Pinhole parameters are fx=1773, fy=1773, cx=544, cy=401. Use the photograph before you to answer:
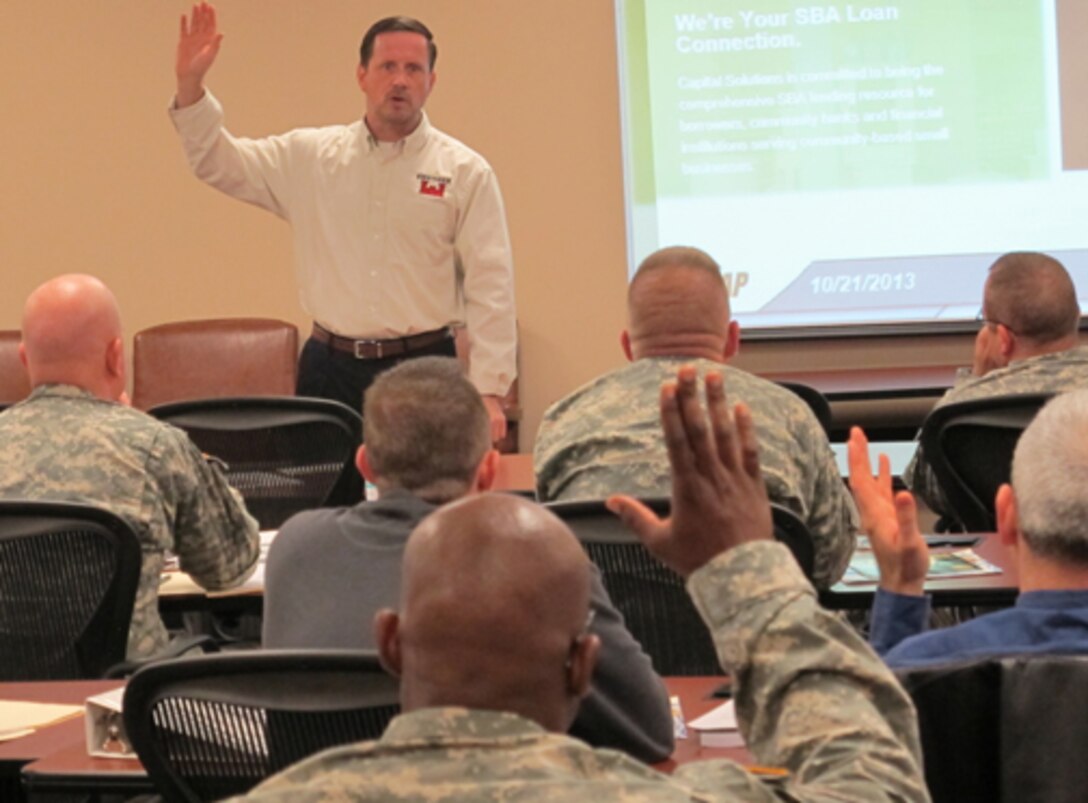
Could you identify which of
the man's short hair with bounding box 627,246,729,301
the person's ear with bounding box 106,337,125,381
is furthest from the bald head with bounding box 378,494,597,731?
the person's ear with bounding box 106,337,125,381

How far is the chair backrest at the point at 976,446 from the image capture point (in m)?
4.05

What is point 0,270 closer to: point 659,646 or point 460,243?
point 460,243

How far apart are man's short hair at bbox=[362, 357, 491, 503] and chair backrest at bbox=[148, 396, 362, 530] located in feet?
5.83

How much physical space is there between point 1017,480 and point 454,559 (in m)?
0.91

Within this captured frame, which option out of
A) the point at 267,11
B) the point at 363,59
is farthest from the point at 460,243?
the point at 267,11

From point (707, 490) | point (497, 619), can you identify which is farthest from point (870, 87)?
point (497, 619)

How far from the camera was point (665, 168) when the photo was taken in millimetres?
7363

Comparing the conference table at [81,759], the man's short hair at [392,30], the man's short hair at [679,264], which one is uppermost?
the man's short hair at [392,30]

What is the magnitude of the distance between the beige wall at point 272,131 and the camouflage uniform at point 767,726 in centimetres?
609

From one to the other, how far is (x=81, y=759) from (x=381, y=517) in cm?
50

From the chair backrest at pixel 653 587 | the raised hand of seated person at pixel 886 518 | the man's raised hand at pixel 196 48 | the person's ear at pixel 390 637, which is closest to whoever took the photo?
the person's ear at pixel 390 637

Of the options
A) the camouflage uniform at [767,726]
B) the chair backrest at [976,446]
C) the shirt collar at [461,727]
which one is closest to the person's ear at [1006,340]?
the chair backrest at [976,446]

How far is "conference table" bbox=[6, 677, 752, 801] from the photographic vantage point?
2197 mm

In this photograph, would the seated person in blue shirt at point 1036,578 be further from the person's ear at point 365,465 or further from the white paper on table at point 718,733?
the person's ear at point 365,465
